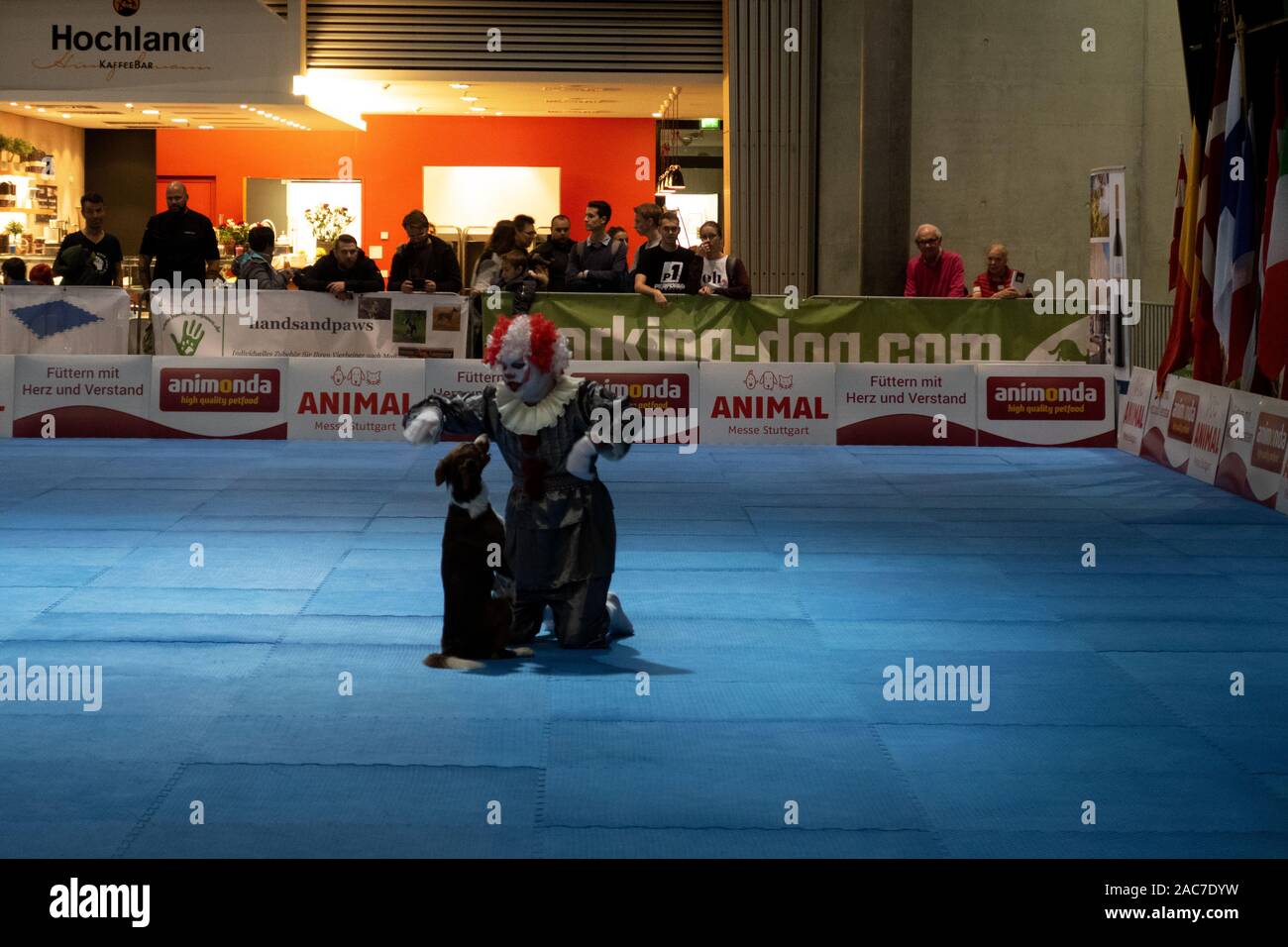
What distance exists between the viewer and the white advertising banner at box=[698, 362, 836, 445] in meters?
18.1

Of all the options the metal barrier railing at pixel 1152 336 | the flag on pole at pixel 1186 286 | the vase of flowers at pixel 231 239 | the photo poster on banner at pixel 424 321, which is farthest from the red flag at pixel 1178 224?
the vase of flowers at pixel 231 239

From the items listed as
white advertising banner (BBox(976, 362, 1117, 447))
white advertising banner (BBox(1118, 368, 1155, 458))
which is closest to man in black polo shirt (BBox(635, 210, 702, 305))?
white advertising banner (BBox(976, 362, 1117, 447))

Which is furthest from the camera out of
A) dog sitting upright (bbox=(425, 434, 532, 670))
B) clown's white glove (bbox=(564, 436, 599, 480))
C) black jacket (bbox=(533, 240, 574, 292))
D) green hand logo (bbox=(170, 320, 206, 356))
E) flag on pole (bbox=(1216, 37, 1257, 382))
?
black jacket (bbox=(533, 240, 574, 292))

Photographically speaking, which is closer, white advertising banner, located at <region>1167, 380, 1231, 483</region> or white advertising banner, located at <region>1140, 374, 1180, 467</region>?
white advertising banner, located at <region>1167, 380, 1231, 483</region>

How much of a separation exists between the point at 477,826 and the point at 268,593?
4.66m

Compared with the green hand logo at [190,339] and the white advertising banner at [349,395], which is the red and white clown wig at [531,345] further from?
the green hand logo at [190,339]

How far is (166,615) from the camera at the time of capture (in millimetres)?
9648

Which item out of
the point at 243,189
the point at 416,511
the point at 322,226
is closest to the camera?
the point at 416,511

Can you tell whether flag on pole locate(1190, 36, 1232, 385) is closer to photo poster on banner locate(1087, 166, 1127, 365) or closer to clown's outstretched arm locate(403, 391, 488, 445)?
photo poster on banner locate(1087, 166, 1127, 365)

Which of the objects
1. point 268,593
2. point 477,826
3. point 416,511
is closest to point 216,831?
point 477,826

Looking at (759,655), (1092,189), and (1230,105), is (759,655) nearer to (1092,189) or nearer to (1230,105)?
(1230,105)

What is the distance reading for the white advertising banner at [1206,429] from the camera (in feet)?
50.8

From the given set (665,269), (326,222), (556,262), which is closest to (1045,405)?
(665,269)
